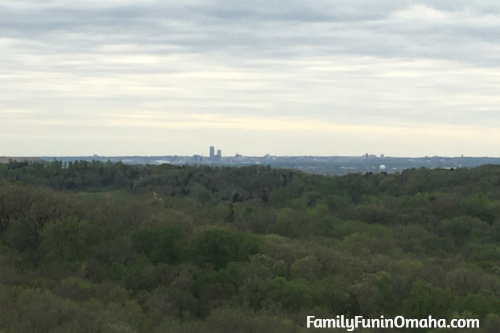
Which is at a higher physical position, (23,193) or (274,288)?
(23,193)

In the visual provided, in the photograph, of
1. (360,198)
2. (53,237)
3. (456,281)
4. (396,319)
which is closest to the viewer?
(396,319)

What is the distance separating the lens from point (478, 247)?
7419 cm

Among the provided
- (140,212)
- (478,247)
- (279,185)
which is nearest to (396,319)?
(140,212)

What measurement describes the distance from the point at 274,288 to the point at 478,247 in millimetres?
37118

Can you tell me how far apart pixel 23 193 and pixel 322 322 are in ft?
109

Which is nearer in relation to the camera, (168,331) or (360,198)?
(168,331)

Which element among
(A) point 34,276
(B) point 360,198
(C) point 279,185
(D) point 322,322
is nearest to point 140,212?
(A) point 34,276

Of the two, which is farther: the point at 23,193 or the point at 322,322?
the point at 23,193

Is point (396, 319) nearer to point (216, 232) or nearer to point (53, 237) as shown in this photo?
point (216, 232)

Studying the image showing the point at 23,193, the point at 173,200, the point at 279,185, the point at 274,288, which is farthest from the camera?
the point at 279,185

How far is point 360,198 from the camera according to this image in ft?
428

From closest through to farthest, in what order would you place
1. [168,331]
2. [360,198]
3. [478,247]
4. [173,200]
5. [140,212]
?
[168,331] → [140,212] → [478,247] → [173,200] → [360,198]

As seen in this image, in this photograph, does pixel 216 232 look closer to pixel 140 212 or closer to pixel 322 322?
pixel 140 212

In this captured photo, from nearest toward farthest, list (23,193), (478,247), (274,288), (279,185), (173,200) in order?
1. (274,288)
2. (23,193)
3. (478,247)
4. (173,200)
5. (279,185)
